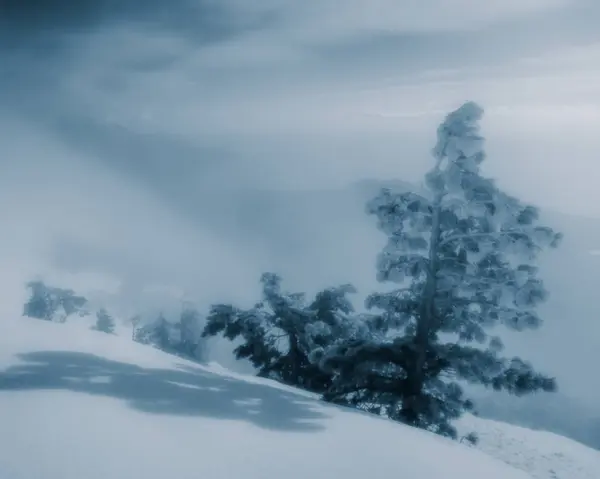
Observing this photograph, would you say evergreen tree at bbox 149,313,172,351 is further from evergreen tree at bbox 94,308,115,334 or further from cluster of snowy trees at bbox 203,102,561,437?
cluster of snowy trees at bbox 203,102,561,437

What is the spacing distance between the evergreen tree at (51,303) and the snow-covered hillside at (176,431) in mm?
12618

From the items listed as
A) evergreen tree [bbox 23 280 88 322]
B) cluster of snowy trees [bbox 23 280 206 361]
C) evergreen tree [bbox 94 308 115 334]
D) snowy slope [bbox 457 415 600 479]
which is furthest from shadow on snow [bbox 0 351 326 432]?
evergreen tree [bbox 94 308 115 334]

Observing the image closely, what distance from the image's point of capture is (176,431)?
15.4ft

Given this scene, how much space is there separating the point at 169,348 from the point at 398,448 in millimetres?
18949

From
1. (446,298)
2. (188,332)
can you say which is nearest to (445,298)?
(446,298)

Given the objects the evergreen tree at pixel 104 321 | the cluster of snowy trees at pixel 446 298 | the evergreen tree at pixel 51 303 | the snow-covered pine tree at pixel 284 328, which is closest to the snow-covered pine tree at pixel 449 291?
the cluster of snowy trees at pixel 446 298

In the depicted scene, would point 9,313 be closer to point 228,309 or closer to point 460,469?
point 228,309

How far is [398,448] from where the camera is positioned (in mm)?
5078

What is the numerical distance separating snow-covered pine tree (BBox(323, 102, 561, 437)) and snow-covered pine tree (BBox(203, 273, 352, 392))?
1495mm

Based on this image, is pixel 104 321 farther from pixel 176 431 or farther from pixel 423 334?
pixel 176 431

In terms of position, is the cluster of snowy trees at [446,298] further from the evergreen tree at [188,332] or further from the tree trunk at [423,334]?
the evergreen tree at [188,332]

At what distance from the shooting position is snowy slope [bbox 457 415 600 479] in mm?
8430

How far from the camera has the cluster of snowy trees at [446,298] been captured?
8414 millimetres

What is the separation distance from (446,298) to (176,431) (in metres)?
5.81
